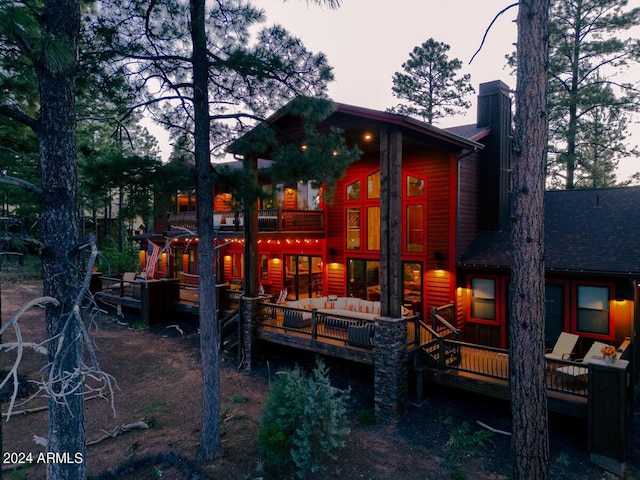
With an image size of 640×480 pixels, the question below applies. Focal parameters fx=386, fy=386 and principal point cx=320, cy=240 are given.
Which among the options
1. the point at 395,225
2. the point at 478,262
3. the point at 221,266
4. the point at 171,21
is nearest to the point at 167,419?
the point at 395,225

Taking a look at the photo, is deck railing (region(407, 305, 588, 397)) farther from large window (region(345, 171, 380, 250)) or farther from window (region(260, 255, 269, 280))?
window (region(260, 255, 269, 280))

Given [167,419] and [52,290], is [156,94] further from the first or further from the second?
[167,419]

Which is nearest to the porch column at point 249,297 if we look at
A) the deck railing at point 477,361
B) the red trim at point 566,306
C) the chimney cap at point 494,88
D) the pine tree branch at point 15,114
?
the deck railing at point 477,361

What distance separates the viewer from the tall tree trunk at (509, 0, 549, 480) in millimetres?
5348

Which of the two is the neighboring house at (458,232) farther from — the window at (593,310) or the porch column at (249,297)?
the porch column at (249,297)

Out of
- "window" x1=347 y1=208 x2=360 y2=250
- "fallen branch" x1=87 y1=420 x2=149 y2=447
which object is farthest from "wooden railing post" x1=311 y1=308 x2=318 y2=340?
"fallen branch" x1=87 y1=420 x2=149 y2=447

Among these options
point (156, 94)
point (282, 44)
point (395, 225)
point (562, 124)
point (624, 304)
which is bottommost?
point (624, 304)

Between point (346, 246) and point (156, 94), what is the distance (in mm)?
8511

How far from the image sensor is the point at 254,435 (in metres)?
8.51

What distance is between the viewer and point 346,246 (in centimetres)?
1480

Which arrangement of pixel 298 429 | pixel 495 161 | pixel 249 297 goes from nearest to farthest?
pixel 298 429 → pixel 249 297 → pixel 495 161

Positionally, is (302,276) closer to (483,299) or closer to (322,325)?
(322,325)

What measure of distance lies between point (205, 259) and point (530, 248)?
5.98m

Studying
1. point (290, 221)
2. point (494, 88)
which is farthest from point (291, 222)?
point (494, 88)
